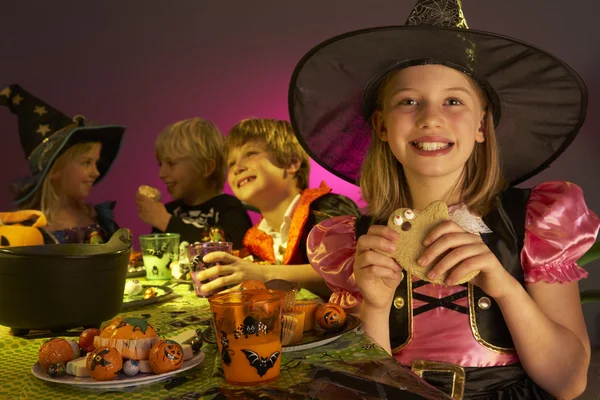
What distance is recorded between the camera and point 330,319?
927 millimetres

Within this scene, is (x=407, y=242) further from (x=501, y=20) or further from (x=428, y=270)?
(x=501, y=20)

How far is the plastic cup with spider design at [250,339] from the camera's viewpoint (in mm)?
745

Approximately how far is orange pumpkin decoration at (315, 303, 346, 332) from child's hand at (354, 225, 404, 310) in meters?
0.14

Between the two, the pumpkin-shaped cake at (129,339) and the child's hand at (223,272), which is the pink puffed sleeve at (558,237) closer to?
the child's hand at (223,272)

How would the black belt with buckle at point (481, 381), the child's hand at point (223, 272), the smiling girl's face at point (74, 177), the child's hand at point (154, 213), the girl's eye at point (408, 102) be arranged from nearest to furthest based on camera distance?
the black belt with buckle at point (481, 381)
the girl's eye at point (408, 102)
the child's hand at point (223, 272)
the child's hand at point (154, 213)
the smiling girl's face at point (74, 177)

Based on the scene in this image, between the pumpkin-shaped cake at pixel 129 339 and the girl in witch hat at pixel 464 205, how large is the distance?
16.2 inches

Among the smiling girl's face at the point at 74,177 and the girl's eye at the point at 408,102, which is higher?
the girl's eye at the point at 408,102

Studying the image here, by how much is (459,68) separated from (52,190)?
2.02 metres

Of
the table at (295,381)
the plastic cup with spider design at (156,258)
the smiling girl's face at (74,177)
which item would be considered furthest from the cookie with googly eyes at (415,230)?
the smiling girl's face at (74,177)

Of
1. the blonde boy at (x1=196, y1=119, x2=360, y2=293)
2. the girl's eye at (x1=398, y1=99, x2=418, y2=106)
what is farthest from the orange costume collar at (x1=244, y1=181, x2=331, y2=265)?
the girl's eye at (x1=398, y1=99, x2=418, y2=106)

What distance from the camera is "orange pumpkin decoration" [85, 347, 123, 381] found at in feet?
2.40

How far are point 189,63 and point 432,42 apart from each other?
2.38 metres

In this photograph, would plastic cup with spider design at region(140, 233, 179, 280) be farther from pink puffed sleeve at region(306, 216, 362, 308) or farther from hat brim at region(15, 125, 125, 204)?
hat brim at region(15, 125, 125, 204)

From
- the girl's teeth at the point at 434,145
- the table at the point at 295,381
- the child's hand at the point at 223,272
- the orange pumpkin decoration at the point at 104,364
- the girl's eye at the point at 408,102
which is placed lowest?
the child's hand at the point at 223,272
